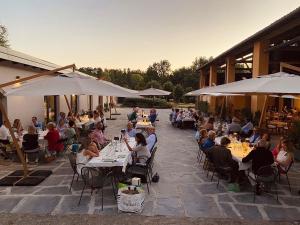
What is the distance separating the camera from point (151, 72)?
242 ft

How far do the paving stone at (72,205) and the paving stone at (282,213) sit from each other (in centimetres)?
356

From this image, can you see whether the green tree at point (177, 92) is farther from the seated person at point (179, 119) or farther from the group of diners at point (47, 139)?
the group of diners at point (47, 139)

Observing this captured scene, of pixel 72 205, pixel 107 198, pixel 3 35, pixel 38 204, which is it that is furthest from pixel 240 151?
pixel 3 35

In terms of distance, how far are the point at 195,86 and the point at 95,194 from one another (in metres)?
59.1

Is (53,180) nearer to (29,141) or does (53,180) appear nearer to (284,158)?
(29,141)

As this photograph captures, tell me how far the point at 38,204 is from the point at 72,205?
696 millimetres

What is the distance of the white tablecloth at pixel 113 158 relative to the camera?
7.15 meters

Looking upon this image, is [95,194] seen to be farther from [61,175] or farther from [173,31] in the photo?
[173,31]

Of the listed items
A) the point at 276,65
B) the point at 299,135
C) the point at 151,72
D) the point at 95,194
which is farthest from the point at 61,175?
the point at 151,72

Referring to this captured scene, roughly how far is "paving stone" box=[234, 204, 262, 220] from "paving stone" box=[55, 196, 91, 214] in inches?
119

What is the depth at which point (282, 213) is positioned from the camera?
630 cm

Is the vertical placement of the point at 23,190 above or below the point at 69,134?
below

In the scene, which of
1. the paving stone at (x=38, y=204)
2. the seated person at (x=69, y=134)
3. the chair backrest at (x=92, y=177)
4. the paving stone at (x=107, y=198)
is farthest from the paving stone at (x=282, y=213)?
the seated person at (x=69, y=134)

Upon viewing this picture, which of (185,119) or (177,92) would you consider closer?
(185,119)
